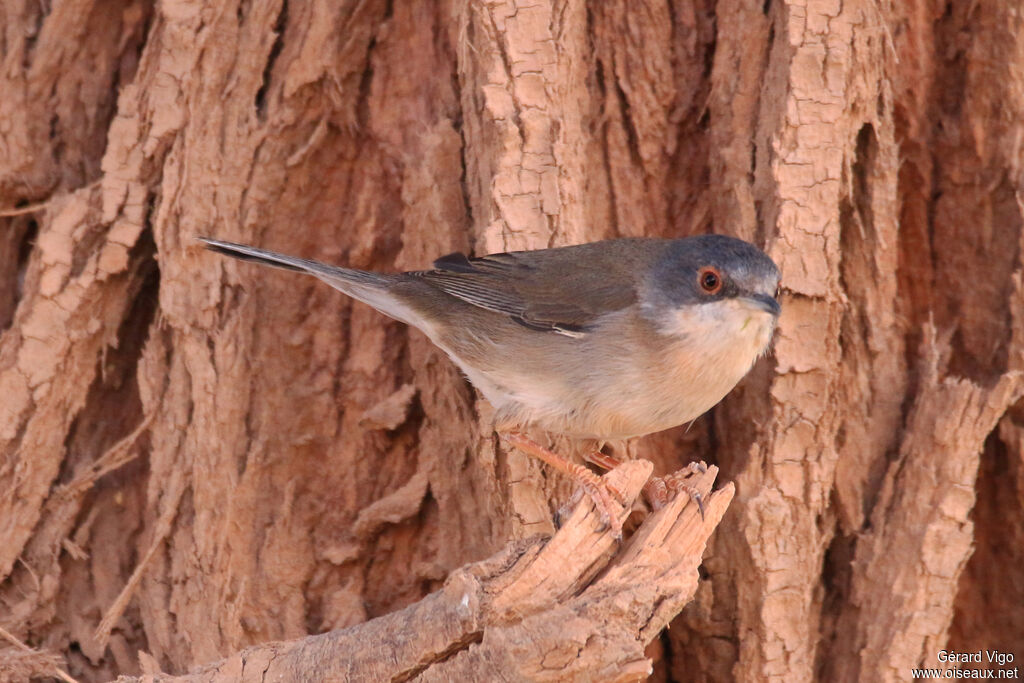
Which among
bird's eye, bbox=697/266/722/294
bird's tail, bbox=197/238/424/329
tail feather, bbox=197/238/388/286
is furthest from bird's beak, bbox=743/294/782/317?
tail feather, bbox=197/238/388/286

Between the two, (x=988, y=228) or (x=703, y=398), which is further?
(x=988, y=228)

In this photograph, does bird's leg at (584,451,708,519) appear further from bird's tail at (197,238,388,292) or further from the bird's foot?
bird's tail at (197,238,388,292)

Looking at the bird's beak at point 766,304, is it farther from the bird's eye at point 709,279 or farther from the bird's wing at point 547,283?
the bird's wing at point 547,283

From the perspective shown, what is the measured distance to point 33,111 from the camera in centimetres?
475

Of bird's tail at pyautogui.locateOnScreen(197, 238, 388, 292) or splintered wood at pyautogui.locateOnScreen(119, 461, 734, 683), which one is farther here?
bird's tail at pyautogui.locateOnScreen(197, 238, 388, 292)

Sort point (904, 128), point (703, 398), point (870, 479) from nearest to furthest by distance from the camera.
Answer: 1. point (703, 398)
2. point (870, 479)
3. point (904, 128)

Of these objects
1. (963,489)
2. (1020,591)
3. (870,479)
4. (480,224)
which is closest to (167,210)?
(480,224)

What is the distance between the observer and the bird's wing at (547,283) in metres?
4.25

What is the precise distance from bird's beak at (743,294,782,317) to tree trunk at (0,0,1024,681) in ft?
1.57

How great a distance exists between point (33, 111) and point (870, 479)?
4.15 m

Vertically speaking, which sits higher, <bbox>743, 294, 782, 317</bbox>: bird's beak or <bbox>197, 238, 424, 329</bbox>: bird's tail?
<bbox>743, 294, 782, 317</bbox>: bird's beak

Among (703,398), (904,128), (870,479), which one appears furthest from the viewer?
(904,128)

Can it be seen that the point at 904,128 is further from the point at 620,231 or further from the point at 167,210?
the point at 167,210

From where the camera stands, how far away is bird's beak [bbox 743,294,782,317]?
12.5 ft
